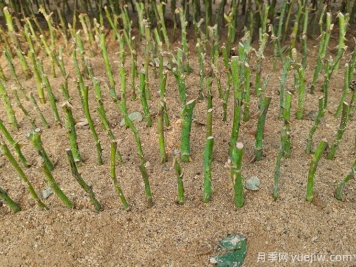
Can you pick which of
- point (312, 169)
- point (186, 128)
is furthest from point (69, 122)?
point (312, 169)

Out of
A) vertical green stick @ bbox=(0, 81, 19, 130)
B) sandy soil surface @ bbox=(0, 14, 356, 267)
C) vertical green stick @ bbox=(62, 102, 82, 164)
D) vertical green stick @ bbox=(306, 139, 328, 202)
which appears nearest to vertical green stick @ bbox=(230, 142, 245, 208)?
sandy soil surface @ bbox=(0, 14, 356, 267)

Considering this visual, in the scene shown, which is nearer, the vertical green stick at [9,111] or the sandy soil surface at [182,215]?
the sandy soil surface at [182,215]

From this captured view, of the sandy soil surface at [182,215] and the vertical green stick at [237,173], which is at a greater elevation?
the vertical green stick at [237,173]

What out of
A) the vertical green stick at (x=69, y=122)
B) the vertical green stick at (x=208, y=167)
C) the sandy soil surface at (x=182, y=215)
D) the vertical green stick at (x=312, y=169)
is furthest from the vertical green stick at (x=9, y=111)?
the vertical green stick at (x=312, y=169)

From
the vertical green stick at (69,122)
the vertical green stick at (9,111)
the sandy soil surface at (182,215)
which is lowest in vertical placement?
the sandy soil surface at (182,215)

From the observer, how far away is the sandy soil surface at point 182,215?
1115mm

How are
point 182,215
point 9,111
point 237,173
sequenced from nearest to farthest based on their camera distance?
point 237,173, point 182,215, point 9,111

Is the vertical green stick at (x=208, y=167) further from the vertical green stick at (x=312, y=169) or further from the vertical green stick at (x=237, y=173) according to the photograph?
the vertical green stick at (x=312, y=169)

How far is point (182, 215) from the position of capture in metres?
1.21

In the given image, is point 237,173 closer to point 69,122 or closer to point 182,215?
point 182,215

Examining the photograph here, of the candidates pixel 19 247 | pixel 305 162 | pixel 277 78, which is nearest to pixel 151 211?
pixel 19 247

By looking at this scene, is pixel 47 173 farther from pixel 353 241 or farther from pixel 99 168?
pixel 353 241

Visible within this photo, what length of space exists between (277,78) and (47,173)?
1.22 m

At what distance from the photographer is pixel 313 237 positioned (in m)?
1.12
